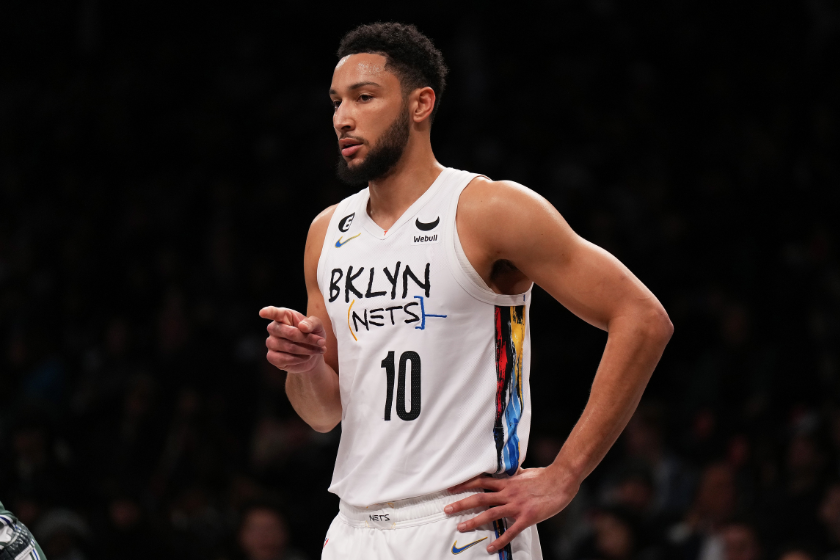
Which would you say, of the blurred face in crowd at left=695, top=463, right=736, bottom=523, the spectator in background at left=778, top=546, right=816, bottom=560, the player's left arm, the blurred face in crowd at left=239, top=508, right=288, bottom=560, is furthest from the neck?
the blurred face in crowd at left=695, top=463, right=736, bottom=523

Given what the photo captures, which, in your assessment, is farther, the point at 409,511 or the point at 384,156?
the point at 384,156

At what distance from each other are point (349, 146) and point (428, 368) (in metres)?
0.68

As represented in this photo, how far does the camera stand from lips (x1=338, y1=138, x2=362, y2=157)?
2.89m

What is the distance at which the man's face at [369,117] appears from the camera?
288 centimetres

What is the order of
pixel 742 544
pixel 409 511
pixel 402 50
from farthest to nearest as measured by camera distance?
pixel 742 544, pixel 402 50, pixel 409 511

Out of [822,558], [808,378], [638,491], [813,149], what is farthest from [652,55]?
[822,558]

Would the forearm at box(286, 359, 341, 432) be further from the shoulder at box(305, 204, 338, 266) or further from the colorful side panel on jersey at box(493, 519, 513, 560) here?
the colorful side panel on jersey at box(493, 519, 513, 560)

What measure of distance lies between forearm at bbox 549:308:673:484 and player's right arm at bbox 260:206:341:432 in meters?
0.72

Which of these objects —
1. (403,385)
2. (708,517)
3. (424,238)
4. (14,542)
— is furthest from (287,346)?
(708,517)

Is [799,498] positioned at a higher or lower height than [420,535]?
lower

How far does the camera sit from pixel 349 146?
2898 millimetres

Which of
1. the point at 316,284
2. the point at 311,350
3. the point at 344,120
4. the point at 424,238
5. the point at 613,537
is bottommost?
the point at 613,537

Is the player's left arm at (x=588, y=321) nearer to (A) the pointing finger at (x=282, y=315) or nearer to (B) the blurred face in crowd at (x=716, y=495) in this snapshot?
(A) the pointing finger at (x=282, y=315)

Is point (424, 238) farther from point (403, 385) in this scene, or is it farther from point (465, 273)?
point (403, 385)
